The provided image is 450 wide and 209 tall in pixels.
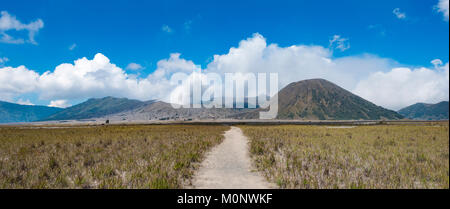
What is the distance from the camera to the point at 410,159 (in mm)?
10602
